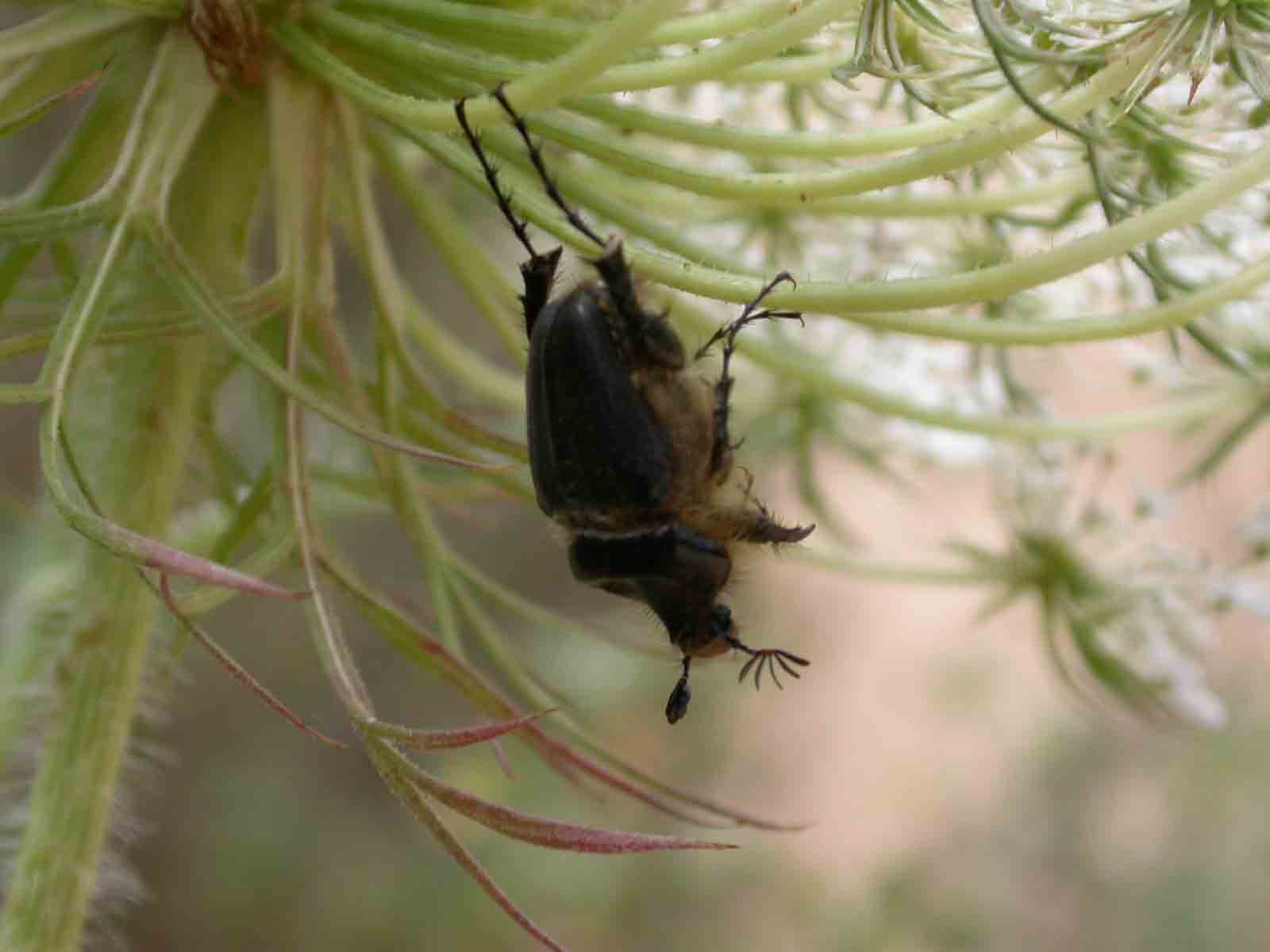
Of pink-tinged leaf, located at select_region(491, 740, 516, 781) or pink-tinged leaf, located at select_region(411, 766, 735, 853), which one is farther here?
pink-tinged leaf, located at select_region(491, 740, 516, 781)

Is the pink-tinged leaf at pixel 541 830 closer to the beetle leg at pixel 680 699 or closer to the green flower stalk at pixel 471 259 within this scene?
the green flower stalk at pixel 471 259

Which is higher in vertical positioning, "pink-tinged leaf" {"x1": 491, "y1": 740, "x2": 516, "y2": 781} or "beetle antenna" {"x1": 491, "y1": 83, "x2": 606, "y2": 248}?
"beetle antenna" {"x1": 491, "y1": 83, "x2": 606, "y2": 248}

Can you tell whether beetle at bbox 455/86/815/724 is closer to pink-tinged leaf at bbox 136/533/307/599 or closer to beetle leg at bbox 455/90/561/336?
beetle leg at bbox 455/90/561/336

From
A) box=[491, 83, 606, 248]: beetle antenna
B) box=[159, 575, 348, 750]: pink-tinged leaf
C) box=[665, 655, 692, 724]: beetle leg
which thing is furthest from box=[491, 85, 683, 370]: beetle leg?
box=[159, 575, 348, 750]: pink-tinged leaf

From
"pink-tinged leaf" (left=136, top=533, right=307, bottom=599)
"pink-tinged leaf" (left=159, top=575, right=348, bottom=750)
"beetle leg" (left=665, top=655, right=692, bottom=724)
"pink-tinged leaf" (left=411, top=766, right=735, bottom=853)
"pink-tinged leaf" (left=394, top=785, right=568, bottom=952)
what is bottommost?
"beetle leg" (left=665, top=655, right=692, bottom=724)

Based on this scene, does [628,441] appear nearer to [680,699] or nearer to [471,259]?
[680,699]

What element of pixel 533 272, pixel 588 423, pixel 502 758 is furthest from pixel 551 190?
pixel 502 758
